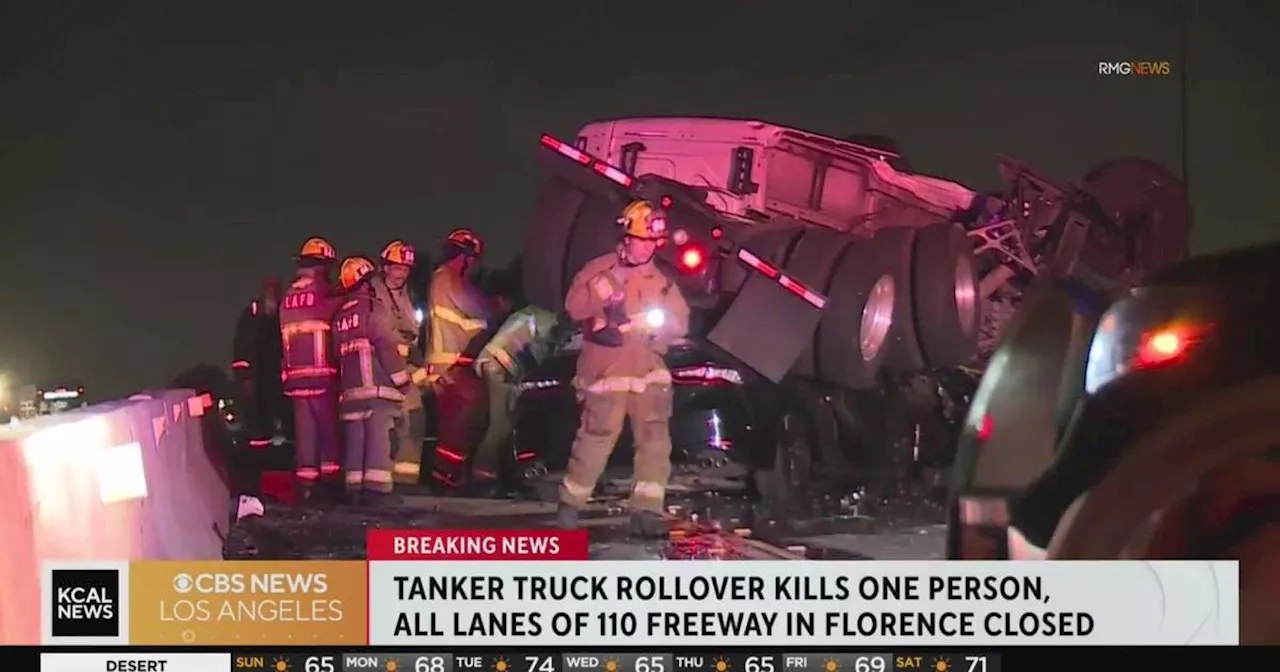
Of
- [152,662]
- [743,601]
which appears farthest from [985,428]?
[152,662]

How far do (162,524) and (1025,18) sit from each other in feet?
6.34

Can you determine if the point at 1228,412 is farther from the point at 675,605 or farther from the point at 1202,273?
the point at 675,605

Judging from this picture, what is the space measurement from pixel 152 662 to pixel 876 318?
1.54 metres

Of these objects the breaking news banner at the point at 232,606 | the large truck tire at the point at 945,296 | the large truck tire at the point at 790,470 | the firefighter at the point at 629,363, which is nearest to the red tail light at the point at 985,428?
the large truck tire at the point at 945,296

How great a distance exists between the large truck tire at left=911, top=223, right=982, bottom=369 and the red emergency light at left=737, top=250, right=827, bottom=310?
0.18 m

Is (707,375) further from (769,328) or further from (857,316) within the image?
(857,316)

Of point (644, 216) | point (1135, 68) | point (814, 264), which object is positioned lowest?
point (814, 264)

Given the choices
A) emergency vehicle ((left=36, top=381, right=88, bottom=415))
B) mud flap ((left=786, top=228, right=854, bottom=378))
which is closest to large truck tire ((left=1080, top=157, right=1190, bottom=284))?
mud flap ((left=786, top=228, right=854, bottom=378))

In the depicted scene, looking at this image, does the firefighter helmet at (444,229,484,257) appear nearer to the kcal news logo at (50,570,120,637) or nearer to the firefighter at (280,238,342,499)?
the firefighter at (280,238,342,499)

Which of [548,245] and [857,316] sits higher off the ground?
[548,245]

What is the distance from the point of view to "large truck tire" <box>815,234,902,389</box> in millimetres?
1995

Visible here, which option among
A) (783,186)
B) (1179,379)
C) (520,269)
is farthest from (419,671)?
(1179,379)

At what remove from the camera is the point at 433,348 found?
78.9 inches

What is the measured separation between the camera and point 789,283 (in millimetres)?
1997
